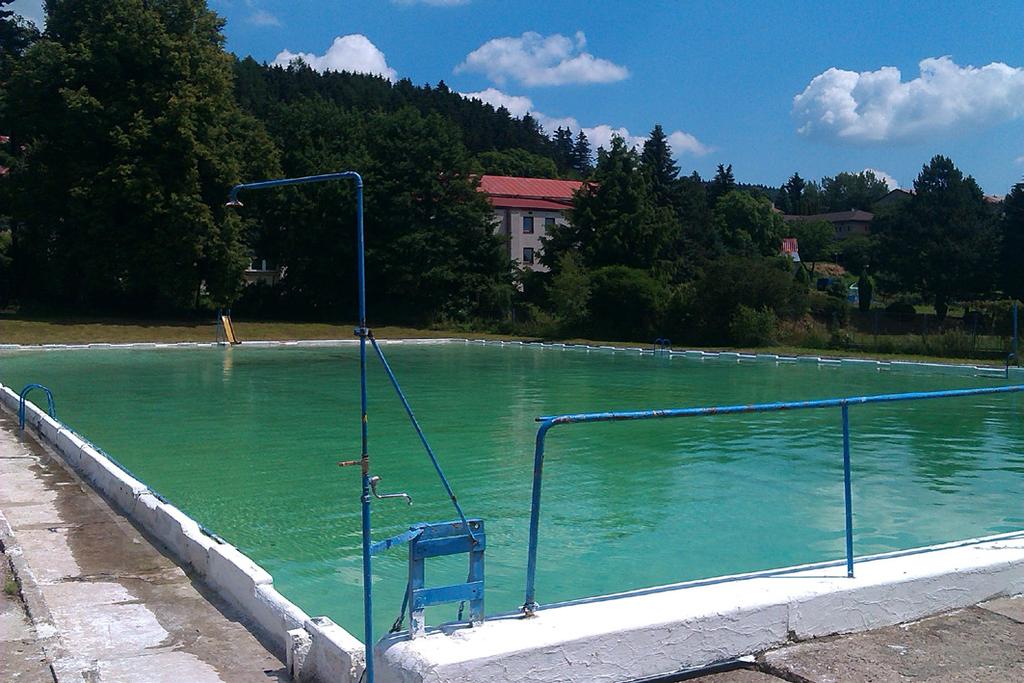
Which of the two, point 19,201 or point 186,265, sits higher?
point 19,201

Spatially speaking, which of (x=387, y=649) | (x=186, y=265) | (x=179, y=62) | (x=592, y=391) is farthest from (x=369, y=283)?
(x=387, y=649)

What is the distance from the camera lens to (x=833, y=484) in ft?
39.0

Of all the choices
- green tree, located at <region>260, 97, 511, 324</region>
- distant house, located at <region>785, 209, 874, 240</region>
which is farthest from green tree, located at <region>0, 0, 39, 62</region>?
distant house, located at <region>785, 209, 874, 240</region>

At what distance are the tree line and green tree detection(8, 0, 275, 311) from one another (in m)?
0.10

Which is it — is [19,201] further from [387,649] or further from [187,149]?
[387,649]

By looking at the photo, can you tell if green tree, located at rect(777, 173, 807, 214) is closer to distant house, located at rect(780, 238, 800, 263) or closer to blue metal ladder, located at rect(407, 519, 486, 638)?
distant house, located at rect(780, 238, 800, 263)

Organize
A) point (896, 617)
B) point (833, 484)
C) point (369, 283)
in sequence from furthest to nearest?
point (369, 283)
point (833, 484)
point (896, 617)

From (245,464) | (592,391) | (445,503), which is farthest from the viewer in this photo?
(592,391)

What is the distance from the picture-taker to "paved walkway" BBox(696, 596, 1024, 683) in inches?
175

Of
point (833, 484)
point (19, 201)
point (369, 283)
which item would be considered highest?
point (19, 201)

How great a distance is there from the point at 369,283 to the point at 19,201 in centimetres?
1675

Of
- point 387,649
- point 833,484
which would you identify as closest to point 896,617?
point 387,649

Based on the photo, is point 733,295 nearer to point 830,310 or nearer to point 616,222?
point 830,310

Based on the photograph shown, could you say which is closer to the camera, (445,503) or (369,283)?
(445,503)
